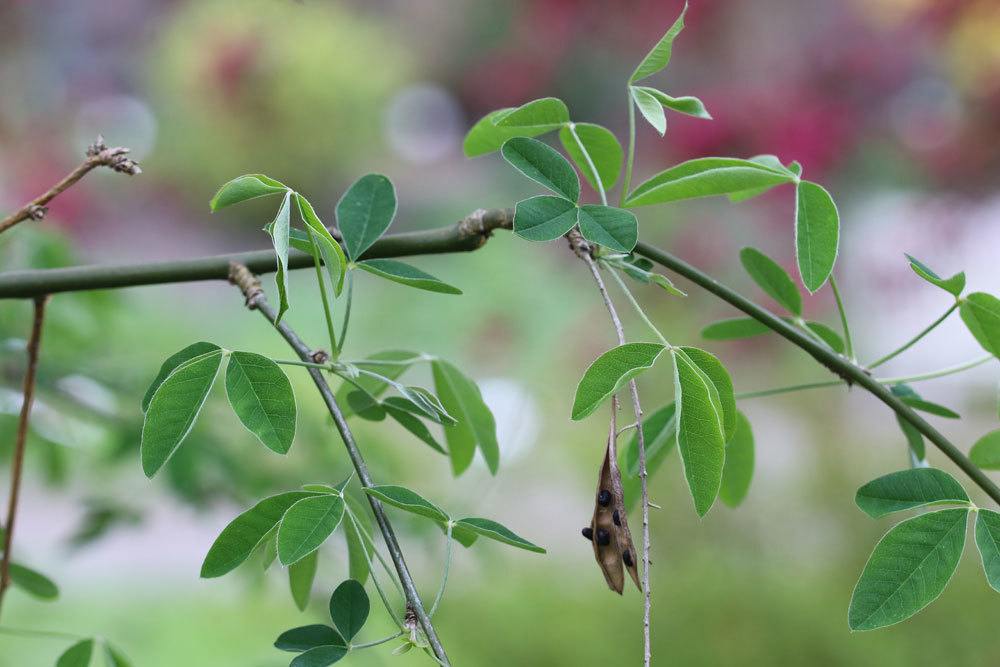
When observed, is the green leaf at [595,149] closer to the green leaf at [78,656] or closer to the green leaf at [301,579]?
the green leaf at [301,579]

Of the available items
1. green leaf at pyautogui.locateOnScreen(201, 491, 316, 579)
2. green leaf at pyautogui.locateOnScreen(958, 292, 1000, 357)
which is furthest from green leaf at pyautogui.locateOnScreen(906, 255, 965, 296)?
green leaf at pyautogui.locateOnScreen(201, 491, 316, 579)

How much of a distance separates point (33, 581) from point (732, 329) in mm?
341

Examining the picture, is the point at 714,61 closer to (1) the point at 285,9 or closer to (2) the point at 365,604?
(1) the point at 285,9

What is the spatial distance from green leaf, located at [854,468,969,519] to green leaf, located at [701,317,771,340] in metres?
0.10

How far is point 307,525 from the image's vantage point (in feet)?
0.95

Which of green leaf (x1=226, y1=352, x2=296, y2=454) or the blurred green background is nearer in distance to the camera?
green leaf (x1=226, y1=352, x2=296, y2=454)

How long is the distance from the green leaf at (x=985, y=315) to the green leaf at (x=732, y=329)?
8 cm

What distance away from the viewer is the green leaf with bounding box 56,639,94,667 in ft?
1.30

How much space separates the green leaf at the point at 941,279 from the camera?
0.32 metres

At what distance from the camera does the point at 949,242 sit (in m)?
2.24

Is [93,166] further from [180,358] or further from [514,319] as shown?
[514,319]

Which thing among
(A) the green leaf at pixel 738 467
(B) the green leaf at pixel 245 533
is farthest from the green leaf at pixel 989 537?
(B) the green leaf at pixel 245 533

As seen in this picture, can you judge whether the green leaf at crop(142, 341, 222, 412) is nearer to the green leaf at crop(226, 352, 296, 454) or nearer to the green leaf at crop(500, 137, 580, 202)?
the green leaf at crop(226, 352, 296, 454)

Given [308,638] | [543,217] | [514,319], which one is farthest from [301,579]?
[514,319]
